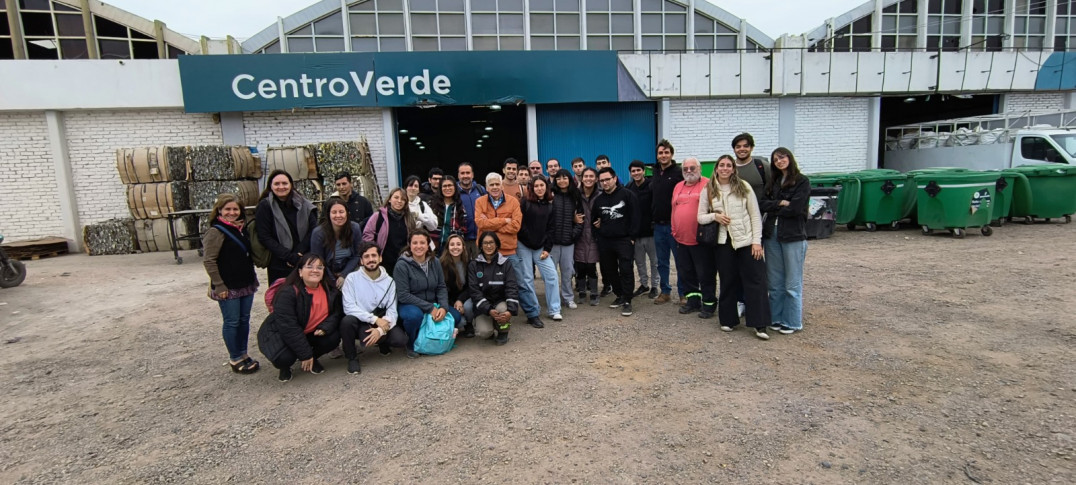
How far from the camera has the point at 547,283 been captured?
5.55 m

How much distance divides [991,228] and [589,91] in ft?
29.1

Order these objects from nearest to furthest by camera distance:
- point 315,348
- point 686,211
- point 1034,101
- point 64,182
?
point 315,348
point 686,211
point 64,182
point 1034,101

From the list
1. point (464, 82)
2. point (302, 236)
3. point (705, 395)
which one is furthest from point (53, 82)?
point (705, 395)

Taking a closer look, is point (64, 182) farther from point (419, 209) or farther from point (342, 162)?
point (419, 209)

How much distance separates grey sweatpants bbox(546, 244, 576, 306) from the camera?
18.9 feet

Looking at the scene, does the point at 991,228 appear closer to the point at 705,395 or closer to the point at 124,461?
the point at 705,395

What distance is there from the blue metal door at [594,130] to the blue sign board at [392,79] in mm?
596

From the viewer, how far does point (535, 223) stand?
5473mm

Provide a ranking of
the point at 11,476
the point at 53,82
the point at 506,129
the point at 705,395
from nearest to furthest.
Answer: the point at 11,476 → the point at 705,395 → the point at 53,82 → the point at 506,129

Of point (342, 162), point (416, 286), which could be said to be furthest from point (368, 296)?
point (342, 162)

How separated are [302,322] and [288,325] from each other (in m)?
0.13

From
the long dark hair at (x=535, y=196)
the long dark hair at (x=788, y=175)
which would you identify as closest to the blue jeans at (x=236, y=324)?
the long dark hair at (x=535, y=196)

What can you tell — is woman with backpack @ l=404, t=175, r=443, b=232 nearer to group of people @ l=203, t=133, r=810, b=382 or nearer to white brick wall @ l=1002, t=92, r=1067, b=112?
group of people @ l=203, t=133, r=810, b=382

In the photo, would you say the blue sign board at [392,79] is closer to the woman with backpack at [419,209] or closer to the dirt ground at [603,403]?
the dirt ground at [603,403]
